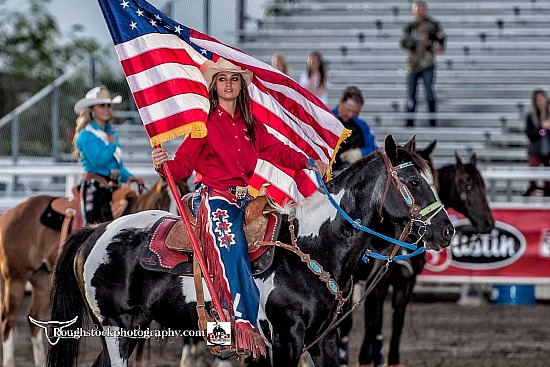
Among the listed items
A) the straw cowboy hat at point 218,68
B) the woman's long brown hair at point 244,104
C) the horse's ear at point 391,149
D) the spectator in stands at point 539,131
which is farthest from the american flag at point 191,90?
the spectator in stands at point 539,131

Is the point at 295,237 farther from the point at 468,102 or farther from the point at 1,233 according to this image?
the point at 468,102

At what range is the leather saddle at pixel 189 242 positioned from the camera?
5.98 metres

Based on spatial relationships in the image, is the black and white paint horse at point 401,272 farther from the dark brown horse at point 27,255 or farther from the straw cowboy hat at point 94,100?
the straw cowboy hat at point 94,100

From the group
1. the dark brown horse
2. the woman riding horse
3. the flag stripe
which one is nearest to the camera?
the woman riding horse

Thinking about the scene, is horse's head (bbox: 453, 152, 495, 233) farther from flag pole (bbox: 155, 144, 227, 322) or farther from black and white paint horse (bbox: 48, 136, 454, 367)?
flag pole (bbox: 155, 144, 227, 322)

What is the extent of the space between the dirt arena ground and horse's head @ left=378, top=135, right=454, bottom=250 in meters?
2.82

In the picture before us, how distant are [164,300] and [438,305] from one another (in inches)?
324

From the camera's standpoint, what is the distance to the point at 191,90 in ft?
22.3

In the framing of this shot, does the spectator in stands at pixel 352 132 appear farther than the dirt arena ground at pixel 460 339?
No

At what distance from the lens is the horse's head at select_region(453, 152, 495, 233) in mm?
9438

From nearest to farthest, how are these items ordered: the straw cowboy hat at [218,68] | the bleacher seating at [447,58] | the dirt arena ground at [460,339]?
the straw cowboy hat at [218,68] → the dirt arena ground at [460,339] → the bleacher seating at [447,58]

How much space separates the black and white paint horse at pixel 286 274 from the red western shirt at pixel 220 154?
45 centimetres

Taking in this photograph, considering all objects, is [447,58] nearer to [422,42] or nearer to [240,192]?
[422,42]

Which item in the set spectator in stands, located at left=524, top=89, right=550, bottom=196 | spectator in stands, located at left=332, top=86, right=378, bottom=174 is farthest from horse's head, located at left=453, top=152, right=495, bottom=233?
spectator in stands, located at left=524, top=89, right=550, bottom=196
